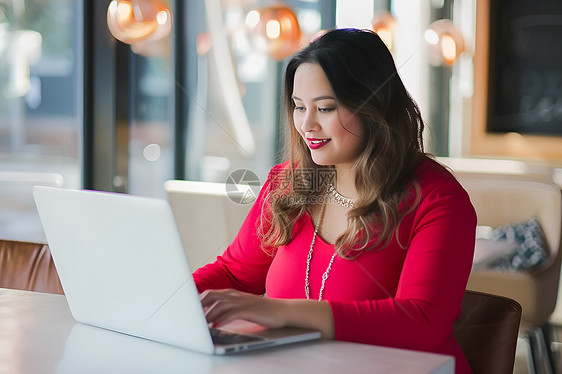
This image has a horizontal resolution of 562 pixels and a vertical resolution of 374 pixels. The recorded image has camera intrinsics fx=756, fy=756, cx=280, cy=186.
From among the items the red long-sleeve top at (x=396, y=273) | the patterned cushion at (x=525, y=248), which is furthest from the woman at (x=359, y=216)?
the patterned cushion at (x=525, y=248)

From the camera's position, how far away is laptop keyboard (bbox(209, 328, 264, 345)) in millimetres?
969

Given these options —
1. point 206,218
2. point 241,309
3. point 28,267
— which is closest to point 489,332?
point 241,309

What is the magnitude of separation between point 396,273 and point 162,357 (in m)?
0.50

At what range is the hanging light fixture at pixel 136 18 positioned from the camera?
2971 millimetres

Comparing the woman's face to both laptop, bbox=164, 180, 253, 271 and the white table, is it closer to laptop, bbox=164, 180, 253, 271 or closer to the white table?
the white table

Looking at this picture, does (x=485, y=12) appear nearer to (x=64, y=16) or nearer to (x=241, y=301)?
Result: (x=64, y=16)

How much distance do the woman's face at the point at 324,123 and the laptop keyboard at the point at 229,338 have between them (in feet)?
1.64

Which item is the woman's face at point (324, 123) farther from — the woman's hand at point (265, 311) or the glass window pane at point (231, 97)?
the glass window pane at point (231, 97)

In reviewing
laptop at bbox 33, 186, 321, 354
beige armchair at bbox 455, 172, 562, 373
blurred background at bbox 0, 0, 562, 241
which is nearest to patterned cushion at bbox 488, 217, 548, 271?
beige armchair at bbox 455, 172, 562, 373

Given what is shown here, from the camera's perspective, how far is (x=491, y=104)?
3990 mm

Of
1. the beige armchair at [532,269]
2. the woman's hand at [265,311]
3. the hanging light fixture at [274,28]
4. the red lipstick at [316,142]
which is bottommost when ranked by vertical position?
the beige armchair at [532,269]

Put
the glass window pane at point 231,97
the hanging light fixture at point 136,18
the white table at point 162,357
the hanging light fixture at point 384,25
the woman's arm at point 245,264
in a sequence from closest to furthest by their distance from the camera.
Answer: the white table at point 162,357, the woman's arm at point 245,264, the hanging light fixture at point 136,18, the hanging light fixture at point 384,25, the glass window pane at point 231,97

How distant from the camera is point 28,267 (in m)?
1.62

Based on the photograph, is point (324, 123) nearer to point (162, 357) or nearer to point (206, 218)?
point (162, 357)
